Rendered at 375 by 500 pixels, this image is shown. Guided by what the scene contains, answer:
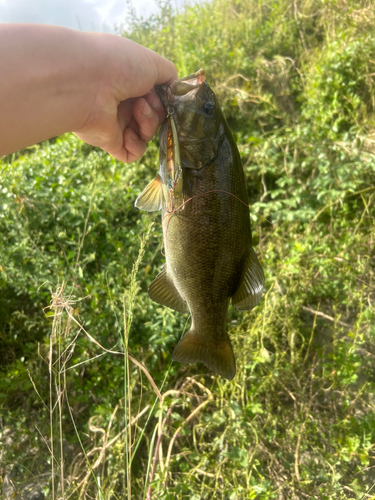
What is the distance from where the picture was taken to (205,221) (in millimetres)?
1265

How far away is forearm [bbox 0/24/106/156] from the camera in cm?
114

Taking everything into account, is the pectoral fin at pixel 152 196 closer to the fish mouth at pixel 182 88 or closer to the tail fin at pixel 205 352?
the fish mouth at pixel 182 88

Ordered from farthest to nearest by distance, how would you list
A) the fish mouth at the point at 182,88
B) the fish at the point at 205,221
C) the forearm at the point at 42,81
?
1. the fish mouth at the point at 182,88
2. the fish at the point at 205,221
3. the forearm at the point at 42,81

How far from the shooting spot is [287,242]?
8.92 feet

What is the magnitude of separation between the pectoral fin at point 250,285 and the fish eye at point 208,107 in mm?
624

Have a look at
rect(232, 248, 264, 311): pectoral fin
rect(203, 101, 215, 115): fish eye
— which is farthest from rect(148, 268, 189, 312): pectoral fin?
rect(203, 101, 215, 115): fish eye

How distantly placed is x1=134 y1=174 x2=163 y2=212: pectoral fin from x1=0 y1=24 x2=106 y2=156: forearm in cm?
44

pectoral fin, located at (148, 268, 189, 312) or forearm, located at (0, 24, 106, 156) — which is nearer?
forearm, located at (0, 24, 106, 156)

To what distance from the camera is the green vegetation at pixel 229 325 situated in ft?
6.15

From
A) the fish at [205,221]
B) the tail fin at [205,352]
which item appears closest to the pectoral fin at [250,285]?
the fish at [205,221]

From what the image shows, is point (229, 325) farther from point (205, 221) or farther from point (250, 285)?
point (205, 221)

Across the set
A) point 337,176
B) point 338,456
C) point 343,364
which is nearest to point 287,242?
point 337,176

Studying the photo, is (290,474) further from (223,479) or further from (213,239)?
(213,239)

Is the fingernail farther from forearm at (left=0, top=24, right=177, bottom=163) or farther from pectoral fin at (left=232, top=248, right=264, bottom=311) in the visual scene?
pectoral fin at (left=232, top=248, right=264, bottom=311)
